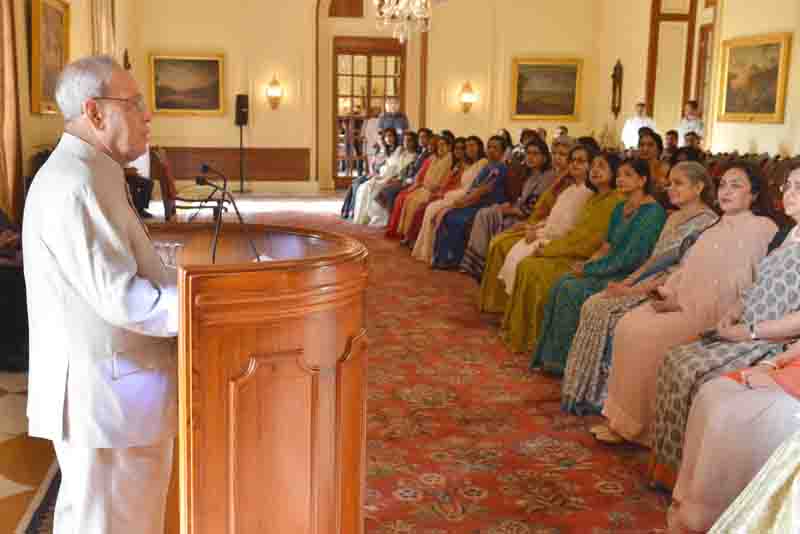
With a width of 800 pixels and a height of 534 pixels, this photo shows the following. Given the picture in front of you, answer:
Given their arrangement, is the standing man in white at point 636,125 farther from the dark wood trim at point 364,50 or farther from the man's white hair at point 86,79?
the man's white hair at point 86,79

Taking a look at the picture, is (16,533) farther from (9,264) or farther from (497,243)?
(497,243)

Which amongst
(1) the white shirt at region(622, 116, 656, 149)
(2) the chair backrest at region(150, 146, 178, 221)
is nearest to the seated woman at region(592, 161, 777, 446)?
(2) the chair backrest at region(150, 146, 178, 221)

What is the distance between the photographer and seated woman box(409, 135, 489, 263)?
927 centimetres

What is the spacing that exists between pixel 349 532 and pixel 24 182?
6.25 metres

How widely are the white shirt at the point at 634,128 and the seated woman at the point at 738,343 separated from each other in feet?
35.7

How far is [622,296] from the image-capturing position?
15.5ft

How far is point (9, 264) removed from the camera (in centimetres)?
529

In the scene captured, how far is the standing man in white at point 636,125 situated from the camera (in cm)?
1420

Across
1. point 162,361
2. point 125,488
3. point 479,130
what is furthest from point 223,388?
point 479,130

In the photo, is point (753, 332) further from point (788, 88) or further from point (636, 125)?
point (636, 125)

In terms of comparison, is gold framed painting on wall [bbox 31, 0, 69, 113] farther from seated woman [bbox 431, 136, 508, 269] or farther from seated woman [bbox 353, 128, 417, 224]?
seated woman [bbox 353, 128, 417, 224]

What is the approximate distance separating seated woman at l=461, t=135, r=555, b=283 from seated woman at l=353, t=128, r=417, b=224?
3.67 meters

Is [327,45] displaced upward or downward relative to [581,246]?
upward

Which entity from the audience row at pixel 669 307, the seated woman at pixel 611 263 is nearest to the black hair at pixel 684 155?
the audience row at pixel 669 307
